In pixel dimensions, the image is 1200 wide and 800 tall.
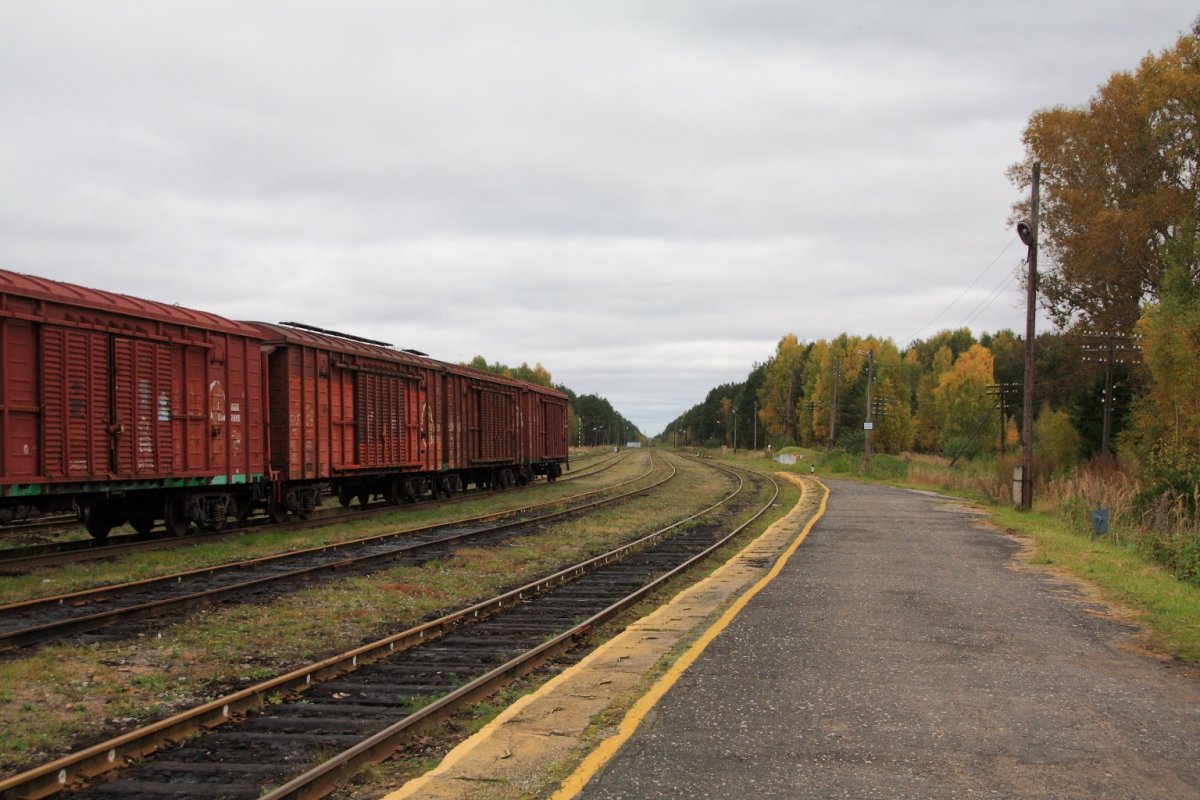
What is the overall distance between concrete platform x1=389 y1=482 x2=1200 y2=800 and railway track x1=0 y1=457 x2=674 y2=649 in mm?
4940

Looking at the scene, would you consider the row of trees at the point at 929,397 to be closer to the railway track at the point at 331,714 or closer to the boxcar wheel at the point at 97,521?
the railway track at the point at 331,714

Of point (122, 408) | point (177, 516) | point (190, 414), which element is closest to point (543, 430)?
point (177, 516)

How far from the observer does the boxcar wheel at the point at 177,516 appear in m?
14.8

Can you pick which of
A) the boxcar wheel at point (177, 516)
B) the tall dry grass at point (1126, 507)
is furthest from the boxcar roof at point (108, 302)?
the tall dry grass at point (1126, 507)

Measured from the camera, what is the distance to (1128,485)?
2162 centimetres

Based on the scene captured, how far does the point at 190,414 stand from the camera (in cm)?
1438

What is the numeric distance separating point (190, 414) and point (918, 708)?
12.4 m

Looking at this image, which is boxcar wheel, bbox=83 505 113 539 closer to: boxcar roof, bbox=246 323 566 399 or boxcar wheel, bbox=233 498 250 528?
boxcar wheel, bbox=233 498 250 528

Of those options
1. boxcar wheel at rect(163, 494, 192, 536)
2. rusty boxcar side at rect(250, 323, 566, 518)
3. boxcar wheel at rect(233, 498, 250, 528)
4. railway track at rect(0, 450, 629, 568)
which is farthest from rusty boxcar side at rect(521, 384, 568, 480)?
boxcar wheel at rect(163, 494, 192, 536)

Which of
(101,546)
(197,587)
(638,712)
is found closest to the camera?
(638,712)

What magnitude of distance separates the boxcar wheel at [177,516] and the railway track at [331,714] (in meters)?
Answer: 7.23

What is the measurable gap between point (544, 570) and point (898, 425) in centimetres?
7625

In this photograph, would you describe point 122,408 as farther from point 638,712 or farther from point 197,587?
point 638,712

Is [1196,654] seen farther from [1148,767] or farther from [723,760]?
[723,760]
